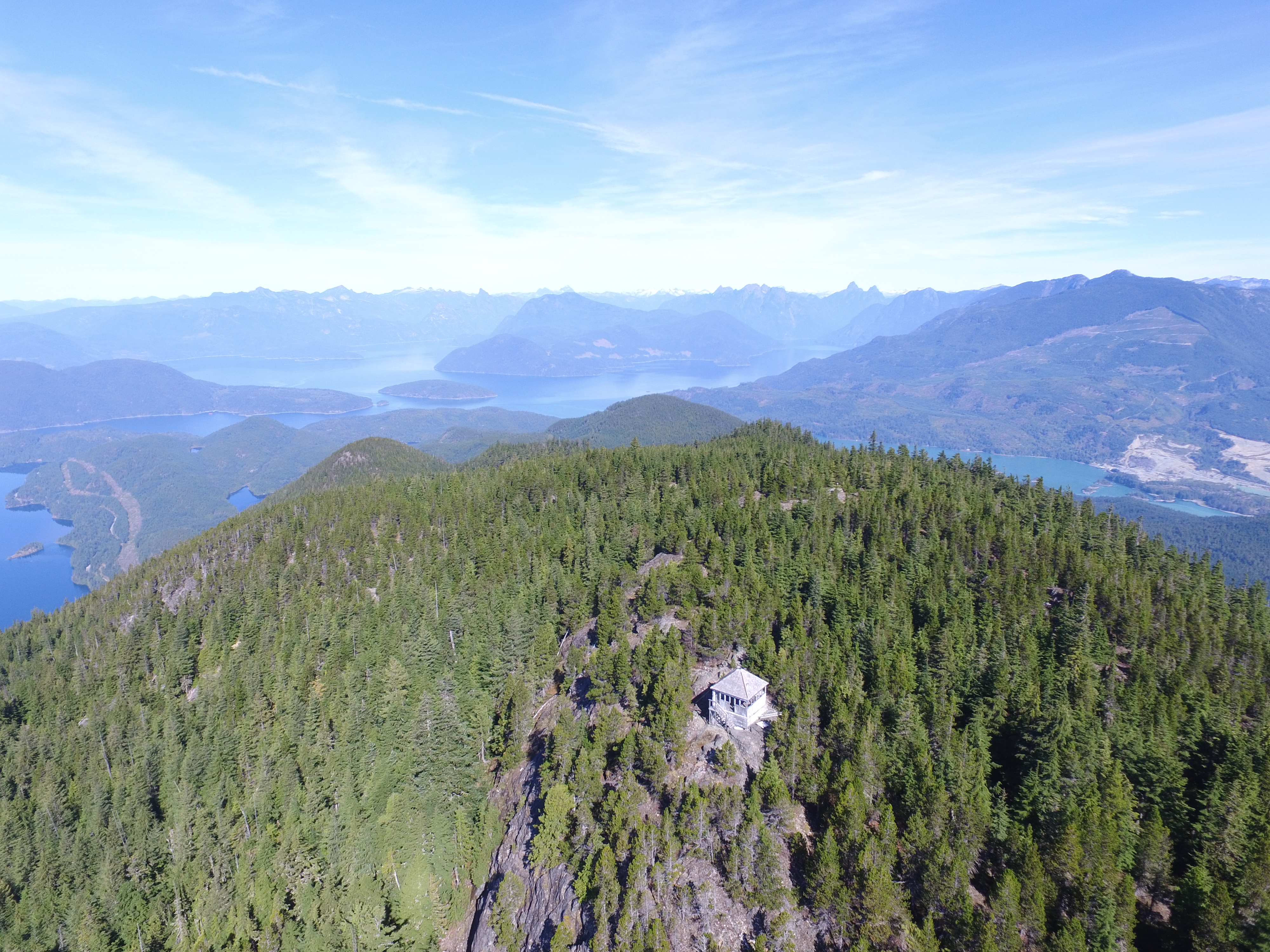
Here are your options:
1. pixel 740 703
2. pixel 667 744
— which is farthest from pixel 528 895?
pixel 740 703

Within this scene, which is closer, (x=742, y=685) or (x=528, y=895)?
(x=528, y=895)

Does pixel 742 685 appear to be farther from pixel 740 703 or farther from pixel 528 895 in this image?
pixel 528 895

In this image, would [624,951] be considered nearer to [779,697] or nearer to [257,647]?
[779,697]

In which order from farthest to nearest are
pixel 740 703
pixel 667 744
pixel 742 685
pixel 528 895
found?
pixel 742 685, pixel 740 703, pixel 667 744, pixel 528 895

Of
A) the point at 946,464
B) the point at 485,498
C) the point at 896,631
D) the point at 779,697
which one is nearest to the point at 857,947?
the point at 779,697

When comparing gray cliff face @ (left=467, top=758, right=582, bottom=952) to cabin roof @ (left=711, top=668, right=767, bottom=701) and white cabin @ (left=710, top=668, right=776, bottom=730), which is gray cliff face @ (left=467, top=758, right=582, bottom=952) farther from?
cabin roof @ (left=711, top=668, right=767, bottom=701)

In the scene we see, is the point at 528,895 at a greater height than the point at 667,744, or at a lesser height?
lesser

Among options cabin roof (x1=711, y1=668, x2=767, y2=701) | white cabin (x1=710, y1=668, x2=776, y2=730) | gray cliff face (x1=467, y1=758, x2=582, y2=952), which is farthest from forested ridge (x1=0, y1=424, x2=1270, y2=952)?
cabin roof (x1=711, y1=668, x2=767, y2=701)
